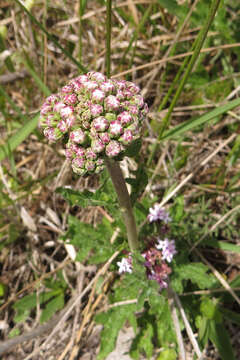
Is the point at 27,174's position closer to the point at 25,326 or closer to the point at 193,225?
the point at 25,326

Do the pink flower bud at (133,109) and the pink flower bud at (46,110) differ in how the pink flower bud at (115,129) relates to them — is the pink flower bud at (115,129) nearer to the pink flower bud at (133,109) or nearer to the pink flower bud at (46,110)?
the pink flower bud at (133,109)

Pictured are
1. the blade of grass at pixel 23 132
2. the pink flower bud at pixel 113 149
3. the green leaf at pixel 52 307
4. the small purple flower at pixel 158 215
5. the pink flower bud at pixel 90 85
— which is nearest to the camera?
the pink flower bud at pixel 113 149

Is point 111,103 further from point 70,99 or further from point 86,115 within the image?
point 70,99

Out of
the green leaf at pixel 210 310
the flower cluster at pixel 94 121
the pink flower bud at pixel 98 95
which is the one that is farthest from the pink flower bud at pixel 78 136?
the green leaf at pixel 210 310

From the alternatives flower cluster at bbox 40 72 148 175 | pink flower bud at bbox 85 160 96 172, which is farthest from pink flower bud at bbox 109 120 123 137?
pink flower bud at bbox 85 160 96 172

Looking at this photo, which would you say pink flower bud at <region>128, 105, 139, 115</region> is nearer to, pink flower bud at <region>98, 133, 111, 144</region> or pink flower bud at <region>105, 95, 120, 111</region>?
pink flower bud at <region>105, 95, 120, 111</region>

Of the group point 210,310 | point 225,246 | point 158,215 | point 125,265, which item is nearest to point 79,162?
point 125,265
